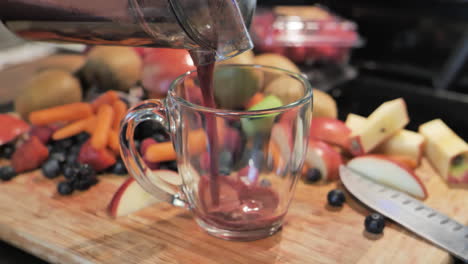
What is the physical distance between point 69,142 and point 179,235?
421 mm

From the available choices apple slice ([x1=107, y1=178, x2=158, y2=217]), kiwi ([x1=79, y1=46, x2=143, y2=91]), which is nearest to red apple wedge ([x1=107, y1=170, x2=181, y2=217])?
apple slice ([x1=107, y1=178, x2=158, y2=217])

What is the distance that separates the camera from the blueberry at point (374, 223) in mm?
787

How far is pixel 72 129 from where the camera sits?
1061mm

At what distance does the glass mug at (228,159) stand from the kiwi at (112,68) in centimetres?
47

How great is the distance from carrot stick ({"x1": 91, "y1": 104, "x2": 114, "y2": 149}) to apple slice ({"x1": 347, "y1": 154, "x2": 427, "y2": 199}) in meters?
0.52

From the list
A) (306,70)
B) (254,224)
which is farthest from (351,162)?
(306,70)

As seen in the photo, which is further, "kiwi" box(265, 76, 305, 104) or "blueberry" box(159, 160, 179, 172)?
"blueberry" box(159, 160, 179, 172)

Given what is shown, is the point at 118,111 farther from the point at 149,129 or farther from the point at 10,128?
the point at 10,128

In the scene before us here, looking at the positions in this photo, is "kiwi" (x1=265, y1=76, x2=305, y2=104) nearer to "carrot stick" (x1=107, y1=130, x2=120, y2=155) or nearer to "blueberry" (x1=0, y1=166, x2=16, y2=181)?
"carrot stick" (x1=107, y1=130, x2=120, y2=155)

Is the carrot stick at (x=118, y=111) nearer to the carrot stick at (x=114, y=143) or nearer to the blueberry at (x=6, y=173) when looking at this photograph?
the carrot stick at (x=114, y=143)

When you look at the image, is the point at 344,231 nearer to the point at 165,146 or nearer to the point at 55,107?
the point at 165,146

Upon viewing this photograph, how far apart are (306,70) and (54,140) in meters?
0.98

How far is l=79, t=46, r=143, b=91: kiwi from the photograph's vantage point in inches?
48.3

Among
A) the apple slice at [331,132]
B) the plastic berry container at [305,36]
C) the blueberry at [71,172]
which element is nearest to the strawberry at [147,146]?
the blueberry at [71,172]
